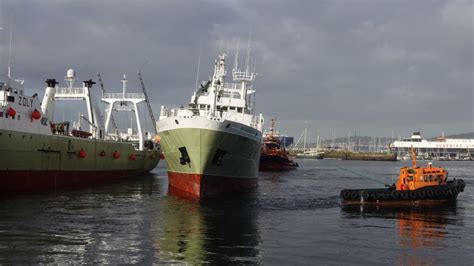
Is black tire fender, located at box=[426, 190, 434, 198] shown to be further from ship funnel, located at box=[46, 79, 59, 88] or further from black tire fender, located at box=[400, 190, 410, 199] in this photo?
ship funnel, located at box=[46, 79, 59, 88]

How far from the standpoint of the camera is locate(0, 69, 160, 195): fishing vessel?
3784 cm

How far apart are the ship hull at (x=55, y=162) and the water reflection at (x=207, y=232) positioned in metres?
13.1

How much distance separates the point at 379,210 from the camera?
35.1 m

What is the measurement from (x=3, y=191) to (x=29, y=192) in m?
2.30

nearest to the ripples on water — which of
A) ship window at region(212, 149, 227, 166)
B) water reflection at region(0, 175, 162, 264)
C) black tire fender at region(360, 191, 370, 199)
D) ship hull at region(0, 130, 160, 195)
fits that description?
water reflection at region(0, 175, 162, 264)

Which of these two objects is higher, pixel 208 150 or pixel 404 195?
pixel 208 150

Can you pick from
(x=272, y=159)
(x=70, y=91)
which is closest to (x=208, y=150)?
(x=70, y=91)

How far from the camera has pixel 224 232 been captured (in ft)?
79.6

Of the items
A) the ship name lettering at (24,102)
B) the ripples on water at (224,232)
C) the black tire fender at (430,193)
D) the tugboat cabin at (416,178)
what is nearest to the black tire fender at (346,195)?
the ripples on water at (224,232)

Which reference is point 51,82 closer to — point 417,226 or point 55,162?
point 55,162

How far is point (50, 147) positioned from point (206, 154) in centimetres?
1626

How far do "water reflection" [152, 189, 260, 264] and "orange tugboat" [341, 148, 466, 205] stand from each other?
28.4 feet

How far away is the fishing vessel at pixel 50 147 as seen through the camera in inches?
1490

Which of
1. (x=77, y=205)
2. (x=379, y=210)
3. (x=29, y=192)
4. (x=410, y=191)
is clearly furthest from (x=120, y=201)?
(x=410, y=191)
